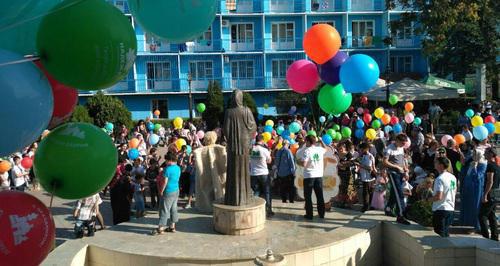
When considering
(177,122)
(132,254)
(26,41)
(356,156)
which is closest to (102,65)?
(26,41)

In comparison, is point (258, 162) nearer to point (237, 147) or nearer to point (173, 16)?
point (237, 147)

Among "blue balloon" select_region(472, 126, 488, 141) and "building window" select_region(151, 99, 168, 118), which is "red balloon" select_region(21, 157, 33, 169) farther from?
"building window" select_region(151, 99, 168, 118)

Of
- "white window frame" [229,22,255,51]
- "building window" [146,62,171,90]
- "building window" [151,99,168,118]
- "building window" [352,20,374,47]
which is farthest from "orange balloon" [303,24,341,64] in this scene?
"building window" [352,20,374,47]

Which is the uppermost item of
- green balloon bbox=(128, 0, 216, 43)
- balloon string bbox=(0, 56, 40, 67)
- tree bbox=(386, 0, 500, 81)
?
tree bbox=(386, 0, 500, 81)

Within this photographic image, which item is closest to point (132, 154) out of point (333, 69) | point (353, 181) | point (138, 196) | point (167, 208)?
point (138, 196)

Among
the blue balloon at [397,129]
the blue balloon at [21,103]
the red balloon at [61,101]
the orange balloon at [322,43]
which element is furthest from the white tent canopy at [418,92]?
the blue balloon at [21,103]

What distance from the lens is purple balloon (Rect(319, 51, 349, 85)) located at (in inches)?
327

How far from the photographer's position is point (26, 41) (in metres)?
3.23

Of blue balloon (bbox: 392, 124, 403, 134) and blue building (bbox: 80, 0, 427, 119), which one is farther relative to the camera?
blue building (bbox: 80, 0, 427, 119)

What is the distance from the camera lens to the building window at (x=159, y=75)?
113 feet

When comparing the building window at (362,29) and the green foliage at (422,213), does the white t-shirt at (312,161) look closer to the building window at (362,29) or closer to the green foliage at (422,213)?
the green foliage at (422,213)

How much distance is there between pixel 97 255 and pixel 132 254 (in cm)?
70

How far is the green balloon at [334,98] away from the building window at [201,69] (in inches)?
1041

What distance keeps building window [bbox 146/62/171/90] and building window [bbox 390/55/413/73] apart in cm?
1673
